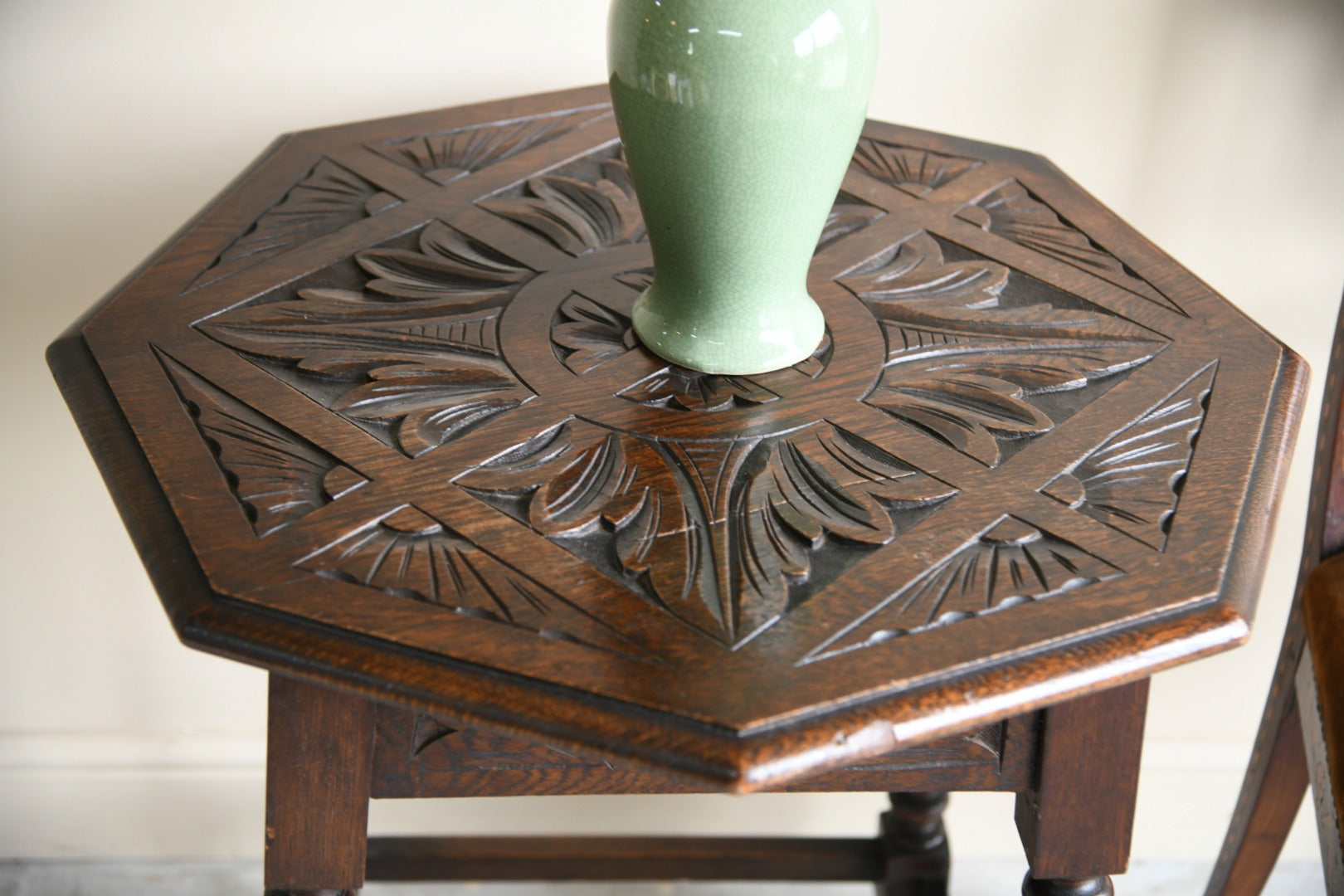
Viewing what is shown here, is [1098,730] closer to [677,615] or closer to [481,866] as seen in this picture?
[677,615]

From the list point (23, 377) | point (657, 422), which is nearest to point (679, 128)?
point (657, 422)

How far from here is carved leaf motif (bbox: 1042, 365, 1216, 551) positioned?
0.49 metres

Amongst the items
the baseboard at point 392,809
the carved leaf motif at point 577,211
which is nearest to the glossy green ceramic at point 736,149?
the carved leaf motif at point 577,211

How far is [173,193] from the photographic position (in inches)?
39.1

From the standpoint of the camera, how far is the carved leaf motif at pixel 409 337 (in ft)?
1.86

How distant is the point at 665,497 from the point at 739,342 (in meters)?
0.12

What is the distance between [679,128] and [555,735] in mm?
275

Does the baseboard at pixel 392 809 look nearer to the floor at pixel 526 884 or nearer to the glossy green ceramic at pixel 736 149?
the floor at pixel 526 884

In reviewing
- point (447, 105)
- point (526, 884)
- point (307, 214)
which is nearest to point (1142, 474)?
point (307, 214)

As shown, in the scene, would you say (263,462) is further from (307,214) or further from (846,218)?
(846,218)

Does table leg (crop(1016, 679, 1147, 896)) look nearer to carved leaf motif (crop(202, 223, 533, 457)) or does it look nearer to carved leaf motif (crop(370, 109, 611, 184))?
carved leaf motif (crop(202, 223, 533, 457))

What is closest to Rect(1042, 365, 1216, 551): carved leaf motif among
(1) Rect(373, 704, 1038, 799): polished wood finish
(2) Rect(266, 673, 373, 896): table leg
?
(1) Rect(373, 704, 1038, 799): polished wood finish

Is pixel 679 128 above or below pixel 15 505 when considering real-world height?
above

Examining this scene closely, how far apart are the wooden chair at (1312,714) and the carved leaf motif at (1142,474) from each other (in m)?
0.24
